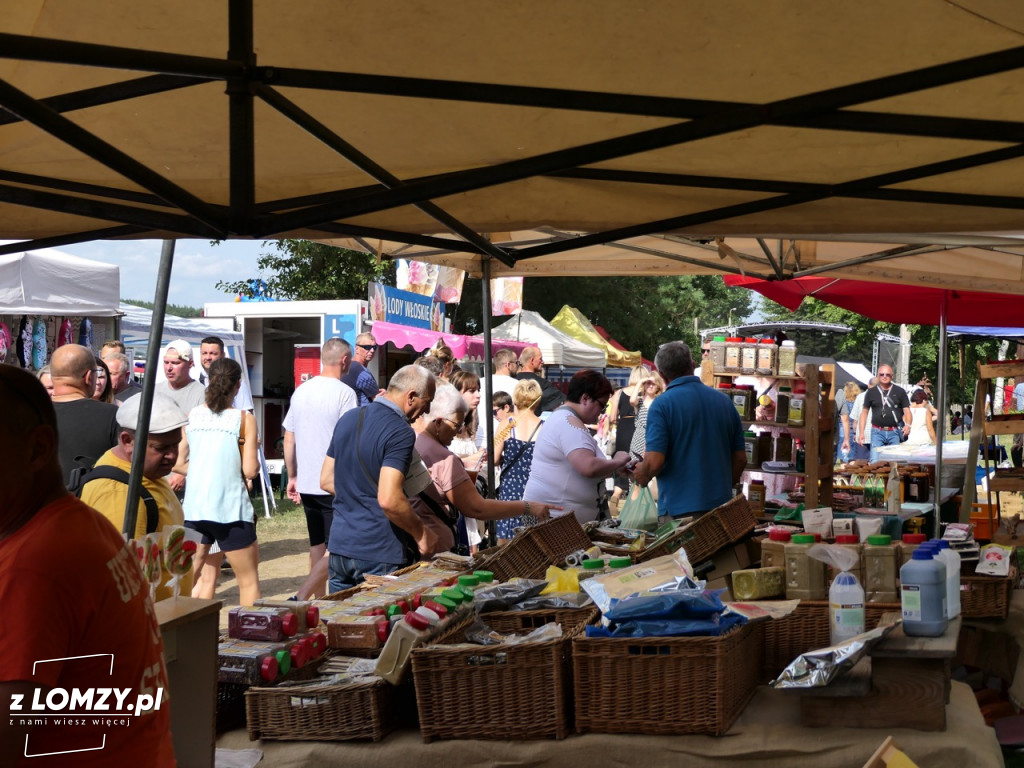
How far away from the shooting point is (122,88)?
8.25ft

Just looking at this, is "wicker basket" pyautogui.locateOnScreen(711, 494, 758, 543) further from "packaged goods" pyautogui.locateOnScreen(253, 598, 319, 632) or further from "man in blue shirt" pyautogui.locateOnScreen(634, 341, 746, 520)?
"packaged goods" pyautogui.locateOnScreen(253, 598, 319, 632)

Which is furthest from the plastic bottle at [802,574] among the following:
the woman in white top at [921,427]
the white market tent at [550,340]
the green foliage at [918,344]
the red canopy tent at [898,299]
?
the green foliage at [918,344]

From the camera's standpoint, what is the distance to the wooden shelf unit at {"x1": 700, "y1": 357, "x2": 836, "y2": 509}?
657 cm

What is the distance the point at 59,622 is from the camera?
5.37ft

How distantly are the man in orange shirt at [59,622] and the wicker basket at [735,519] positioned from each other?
292 centimetres

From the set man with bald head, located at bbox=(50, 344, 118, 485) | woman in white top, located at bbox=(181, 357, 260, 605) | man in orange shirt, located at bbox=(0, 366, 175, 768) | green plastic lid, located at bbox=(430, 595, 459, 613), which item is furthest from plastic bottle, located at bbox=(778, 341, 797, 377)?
man in orange shirt, located at bbox=(0, 366, 175, 768)

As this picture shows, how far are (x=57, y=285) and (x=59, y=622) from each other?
697cm

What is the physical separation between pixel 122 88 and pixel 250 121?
23.8 inches

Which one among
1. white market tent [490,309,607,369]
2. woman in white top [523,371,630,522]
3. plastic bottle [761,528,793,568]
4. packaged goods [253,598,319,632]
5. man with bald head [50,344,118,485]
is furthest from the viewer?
white market tent [490,309,607,369]

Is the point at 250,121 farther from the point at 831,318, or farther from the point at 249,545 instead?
the point at 831,318

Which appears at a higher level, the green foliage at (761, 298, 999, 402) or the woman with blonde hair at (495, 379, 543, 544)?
the green foliage at (761, 298, 999, 402)

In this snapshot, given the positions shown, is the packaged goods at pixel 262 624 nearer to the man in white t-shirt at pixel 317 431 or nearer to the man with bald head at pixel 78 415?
the man with bald head at pixel 78 415

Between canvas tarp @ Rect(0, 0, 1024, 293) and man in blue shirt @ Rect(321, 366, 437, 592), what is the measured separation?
1.39 metres

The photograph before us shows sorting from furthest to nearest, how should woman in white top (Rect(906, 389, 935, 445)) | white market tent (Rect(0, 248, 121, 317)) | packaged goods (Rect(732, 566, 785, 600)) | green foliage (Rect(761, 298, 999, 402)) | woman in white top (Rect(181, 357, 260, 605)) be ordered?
green foliage (Rect(761, 298, 999, 402)) → woman in white top (Rect(906, 389, 935, 445)) → white market tent (Rect(0, 248, 121, 317)) → woman in white top (Rect(181, 357, 260, 605)) → packaged goods (Rect(732, 566, 785, 600))
